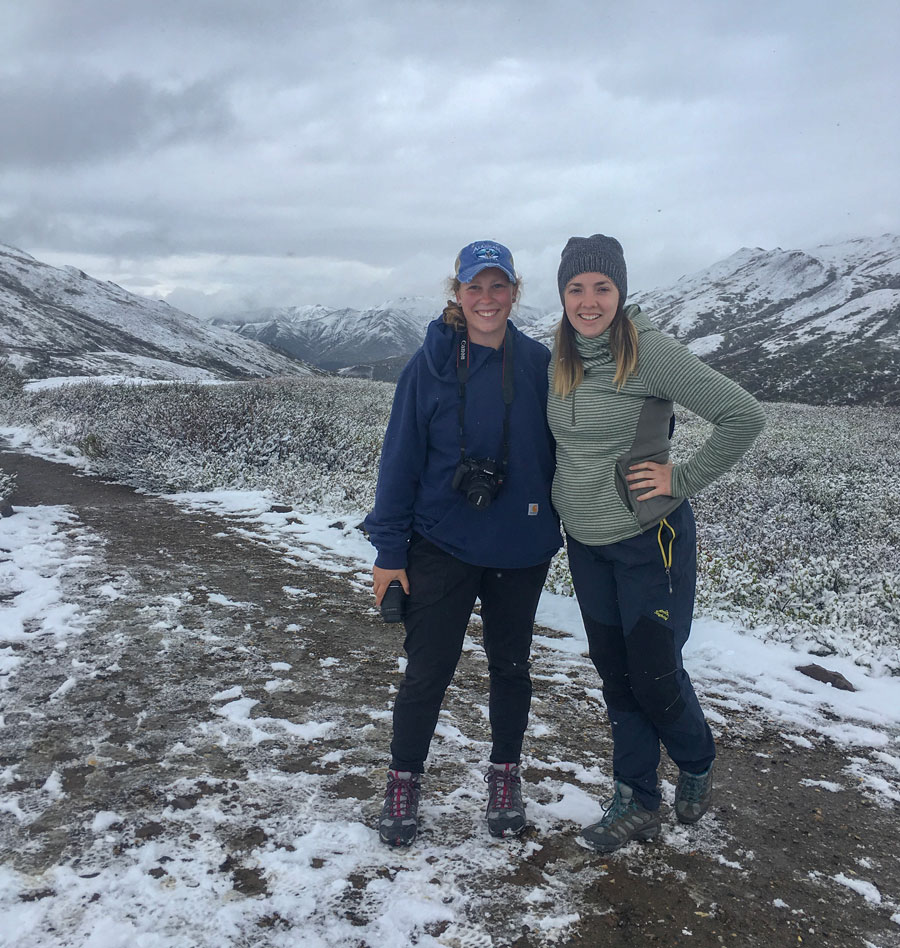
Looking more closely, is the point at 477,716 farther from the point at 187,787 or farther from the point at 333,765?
the point at 187,787

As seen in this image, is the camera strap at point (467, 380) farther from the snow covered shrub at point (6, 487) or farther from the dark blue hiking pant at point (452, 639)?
the snow covered shrub at point (6, 487)

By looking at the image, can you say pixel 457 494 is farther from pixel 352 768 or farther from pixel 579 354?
pixel 352 768

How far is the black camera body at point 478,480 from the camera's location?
320 cm

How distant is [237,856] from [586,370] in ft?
9.73

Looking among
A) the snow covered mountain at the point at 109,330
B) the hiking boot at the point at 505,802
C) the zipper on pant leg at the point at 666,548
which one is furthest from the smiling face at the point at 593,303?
the snow covered mountain at the point at 109,330

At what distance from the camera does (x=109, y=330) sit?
8931cm

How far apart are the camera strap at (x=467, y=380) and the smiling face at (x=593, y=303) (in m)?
0.39

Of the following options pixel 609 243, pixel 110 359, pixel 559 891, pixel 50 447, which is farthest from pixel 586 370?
pixel 110 359

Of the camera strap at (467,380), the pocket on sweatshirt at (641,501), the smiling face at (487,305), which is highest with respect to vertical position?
the smiling face at (487,305)

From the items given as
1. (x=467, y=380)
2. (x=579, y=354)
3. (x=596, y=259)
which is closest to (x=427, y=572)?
(x=467, y=380)

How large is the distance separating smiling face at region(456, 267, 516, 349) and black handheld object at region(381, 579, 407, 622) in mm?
1368

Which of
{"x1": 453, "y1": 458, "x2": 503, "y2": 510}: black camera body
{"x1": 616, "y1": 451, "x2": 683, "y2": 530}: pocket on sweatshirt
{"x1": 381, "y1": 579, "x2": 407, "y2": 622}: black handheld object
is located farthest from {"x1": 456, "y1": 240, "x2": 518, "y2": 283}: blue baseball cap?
{"x1": 381, "y1": 579, "x2": 407, "y2": 622}: black handheld object

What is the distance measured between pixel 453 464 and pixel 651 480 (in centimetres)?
99

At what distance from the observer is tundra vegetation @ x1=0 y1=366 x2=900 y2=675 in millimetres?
7473
